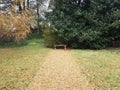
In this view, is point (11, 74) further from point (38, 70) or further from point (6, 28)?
point (6, 28)

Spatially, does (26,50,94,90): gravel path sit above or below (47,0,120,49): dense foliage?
below

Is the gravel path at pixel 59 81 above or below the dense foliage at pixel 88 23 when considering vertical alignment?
below

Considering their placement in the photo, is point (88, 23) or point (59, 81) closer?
point (59, 81)

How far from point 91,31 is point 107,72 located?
541 inches

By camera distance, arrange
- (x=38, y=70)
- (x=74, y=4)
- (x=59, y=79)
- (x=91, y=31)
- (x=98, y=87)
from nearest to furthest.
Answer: (x=98, y=87), (x=59, y=79), (x=38, y=70), (x=91, y=31), (x=74, y=4)

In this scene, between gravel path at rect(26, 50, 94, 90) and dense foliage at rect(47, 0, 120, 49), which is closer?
gravel path at rect(26, 50, 94, 90)

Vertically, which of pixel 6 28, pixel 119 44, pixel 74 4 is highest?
pixel 74 4

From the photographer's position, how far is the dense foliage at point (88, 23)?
24828 mm

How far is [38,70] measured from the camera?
11.8 m

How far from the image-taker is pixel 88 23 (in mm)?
25719

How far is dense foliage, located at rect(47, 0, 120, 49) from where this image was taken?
81.5 ft

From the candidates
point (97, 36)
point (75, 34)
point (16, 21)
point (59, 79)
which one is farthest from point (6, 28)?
point (59, 79)

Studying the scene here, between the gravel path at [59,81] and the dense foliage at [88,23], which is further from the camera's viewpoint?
the dense foliage at [88,23]

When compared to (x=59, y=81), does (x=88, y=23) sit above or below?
above
